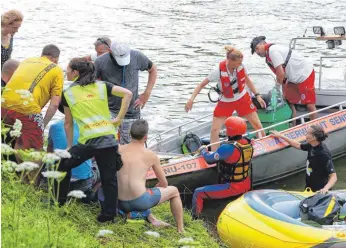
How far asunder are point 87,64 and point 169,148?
11.6ft

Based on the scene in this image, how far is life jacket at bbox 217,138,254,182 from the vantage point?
836cm

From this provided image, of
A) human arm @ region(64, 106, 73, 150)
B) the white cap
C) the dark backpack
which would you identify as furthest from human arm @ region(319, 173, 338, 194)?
human arm @ region(64, 106, 73, 150)

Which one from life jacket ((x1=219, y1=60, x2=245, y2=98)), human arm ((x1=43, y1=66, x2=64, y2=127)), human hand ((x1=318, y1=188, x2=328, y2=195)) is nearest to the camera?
human arm ((x1=43, y1=66, x2=64, y2=127))

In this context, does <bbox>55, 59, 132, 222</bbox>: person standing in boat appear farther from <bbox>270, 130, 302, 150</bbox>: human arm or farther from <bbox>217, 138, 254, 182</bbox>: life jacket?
<bbox>270, 130, 302, 150</bbox>: human arm

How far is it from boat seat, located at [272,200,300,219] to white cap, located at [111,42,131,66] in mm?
2275

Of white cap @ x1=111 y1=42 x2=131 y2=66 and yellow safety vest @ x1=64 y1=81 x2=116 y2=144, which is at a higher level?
white cap @ x1=111 y1=42 x2=131 y2=66

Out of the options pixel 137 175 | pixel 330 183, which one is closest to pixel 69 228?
pixel 137 175

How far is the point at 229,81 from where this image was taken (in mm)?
9227

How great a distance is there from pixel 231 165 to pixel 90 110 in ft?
7.42

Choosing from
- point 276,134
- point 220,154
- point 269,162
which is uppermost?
point 220,154

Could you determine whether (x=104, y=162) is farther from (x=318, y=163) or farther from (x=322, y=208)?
(x=318, y=163)

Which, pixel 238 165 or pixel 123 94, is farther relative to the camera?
pixel 238 165

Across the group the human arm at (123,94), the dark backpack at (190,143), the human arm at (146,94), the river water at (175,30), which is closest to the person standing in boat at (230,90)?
the dark backpack at (190,143)

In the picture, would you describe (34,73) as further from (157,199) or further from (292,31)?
(292,31)
